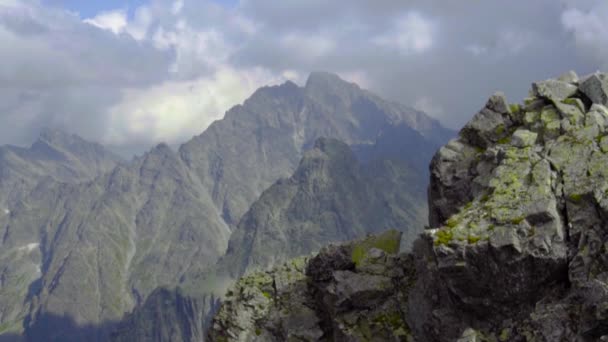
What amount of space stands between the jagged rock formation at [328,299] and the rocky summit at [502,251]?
0.08 m

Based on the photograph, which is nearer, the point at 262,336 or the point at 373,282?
the point at 373,282

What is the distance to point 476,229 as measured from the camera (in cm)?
2239

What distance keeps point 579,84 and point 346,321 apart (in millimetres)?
18096

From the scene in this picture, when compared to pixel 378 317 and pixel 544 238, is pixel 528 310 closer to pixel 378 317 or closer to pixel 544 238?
pixel 544 238

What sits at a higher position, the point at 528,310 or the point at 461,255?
the point at 461,255

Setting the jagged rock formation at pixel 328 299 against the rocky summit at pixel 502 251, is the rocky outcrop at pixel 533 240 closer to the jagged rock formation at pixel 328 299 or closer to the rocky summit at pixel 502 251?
the rocky summit at pixel 502 251

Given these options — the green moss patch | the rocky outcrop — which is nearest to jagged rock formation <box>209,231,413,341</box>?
the green moss patch

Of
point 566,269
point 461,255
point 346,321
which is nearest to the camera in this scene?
point 566,269

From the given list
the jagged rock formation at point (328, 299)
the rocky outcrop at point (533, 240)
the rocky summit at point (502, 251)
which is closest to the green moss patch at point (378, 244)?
the jagged rock formation at point (328, 299)

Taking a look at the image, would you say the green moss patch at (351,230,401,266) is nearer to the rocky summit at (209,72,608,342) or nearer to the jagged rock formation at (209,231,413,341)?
the jagged rock formation at (209,231,413,341)

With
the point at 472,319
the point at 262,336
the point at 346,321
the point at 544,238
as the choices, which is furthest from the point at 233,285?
the point at 544,238

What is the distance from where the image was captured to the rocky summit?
20.2 m

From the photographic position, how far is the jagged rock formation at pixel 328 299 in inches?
1147

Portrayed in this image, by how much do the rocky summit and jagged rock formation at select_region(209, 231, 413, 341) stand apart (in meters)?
0.08
